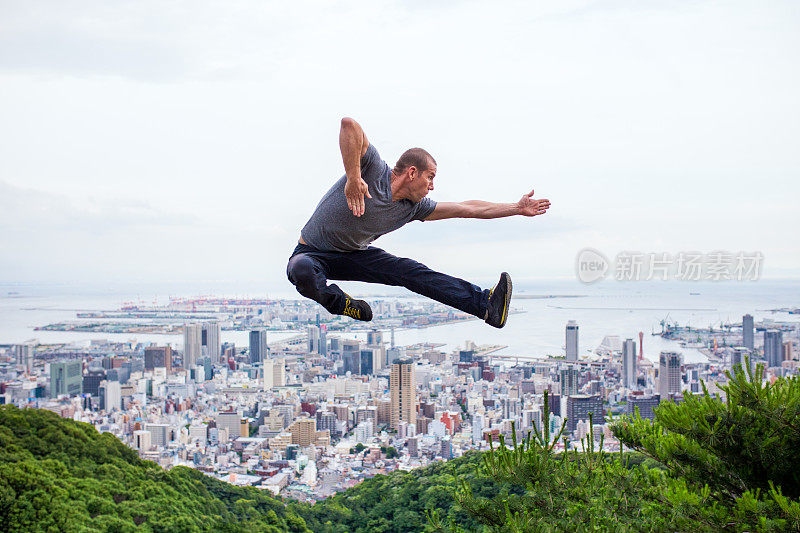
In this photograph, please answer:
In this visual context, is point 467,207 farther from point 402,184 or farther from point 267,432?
point 267,432

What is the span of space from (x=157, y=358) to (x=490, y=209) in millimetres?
37167

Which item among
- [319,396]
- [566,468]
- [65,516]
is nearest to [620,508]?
[566,468]

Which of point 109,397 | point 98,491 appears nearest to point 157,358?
point 109,397

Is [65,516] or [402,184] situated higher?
[402,184]

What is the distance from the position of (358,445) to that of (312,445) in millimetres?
1722

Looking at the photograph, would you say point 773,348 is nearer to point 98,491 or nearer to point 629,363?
point 629,363

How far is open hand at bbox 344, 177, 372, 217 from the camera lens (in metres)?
2.51

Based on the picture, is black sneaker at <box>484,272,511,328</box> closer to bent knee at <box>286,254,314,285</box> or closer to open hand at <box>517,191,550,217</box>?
open hand at <box>517,191,550,217</box>

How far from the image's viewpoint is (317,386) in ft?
109

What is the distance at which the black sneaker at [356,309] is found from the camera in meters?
2.88

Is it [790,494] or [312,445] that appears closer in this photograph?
[790,494]

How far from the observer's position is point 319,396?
3222cm

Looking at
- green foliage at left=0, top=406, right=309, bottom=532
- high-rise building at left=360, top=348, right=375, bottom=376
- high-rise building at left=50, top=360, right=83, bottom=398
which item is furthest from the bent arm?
Answer: high-rise building at left=50, top=360, right=83, bottom=398

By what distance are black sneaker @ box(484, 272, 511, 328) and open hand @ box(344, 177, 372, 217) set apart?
765mm
